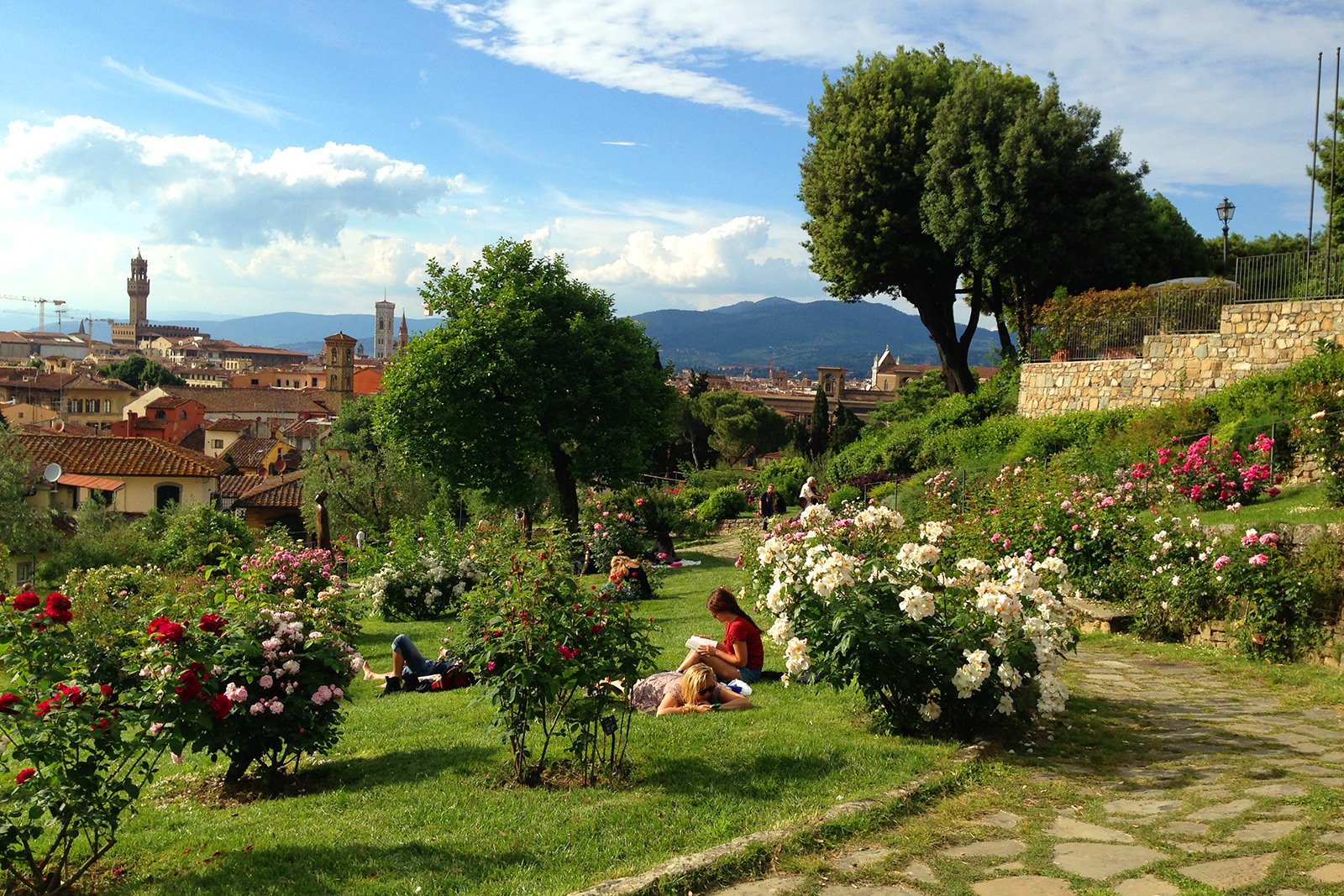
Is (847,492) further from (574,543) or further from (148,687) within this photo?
(148,687)

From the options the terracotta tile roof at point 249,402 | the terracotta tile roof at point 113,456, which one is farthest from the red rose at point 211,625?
the terracotta tile roof at point 249,402

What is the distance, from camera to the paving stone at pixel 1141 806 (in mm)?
4852

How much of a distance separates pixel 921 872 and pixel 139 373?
133m

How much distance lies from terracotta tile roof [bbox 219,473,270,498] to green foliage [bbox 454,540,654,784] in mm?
44098

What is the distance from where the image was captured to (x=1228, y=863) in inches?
164

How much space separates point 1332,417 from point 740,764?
25.0 ft

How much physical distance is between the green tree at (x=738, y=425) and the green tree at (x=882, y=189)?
29235 mm

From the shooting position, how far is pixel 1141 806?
4945 millimetres

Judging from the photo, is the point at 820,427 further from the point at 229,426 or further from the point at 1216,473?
the point at 229,426

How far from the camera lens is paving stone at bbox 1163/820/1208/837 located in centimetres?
453

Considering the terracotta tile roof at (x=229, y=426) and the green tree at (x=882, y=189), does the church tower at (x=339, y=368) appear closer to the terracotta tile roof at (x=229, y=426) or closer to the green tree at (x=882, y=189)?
the terracotta tile roof at (x=229, y=426)

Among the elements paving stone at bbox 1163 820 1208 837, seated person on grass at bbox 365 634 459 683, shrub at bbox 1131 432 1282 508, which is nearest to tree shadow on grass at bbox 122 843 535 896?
paving stone at bbox 1163 820 1208 837

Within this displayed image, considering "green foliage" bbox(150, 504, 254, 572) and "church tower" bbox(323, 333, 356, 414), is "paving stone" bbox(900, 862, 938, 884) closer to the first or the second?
"green foliage" bbox(150, 504, 254, 572)

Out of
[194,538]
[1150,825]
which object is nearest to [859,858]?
[1150,825]
